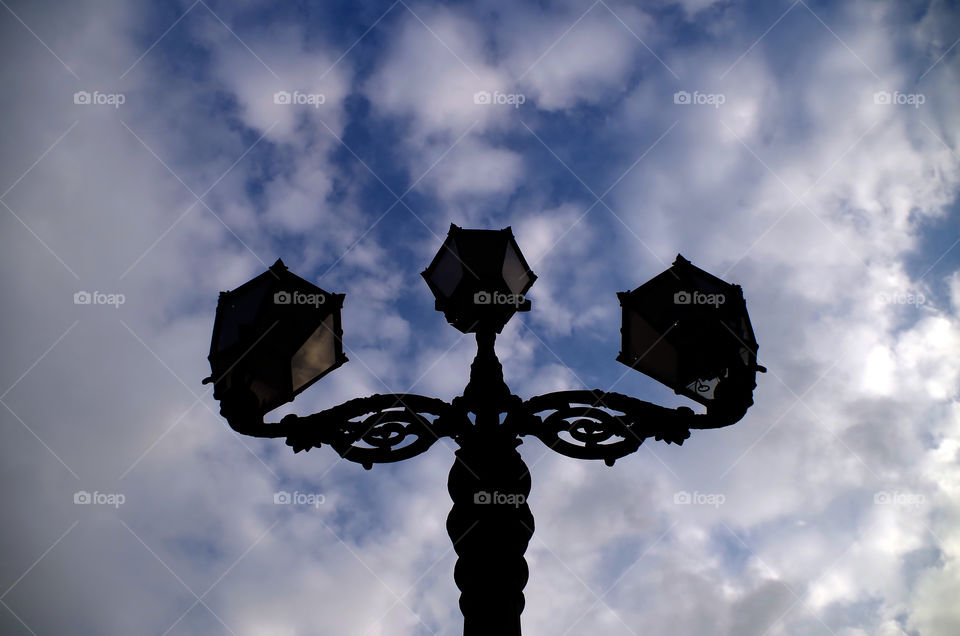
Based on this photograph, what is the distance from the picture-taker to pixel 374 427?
369 centimetres

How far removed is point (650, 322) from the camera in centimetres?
382

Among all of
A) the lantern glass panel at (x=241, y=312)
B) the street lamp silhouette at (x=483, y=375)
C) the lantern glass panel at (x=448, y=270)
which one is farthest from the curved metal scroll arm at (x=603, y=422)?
the lantern glass panel at (x=241, y=312)

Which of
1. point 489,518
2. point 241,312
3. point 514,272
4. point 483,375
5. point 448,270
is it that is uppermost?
point 514,272

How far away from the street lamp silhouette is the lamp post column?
11 millimetres

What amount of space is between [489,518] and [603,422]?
47.0 inches

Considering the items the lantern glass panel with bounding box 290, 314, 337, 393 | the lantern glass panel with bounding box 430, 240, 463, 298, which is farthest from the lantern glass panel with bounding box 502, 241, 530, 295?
the lantern glass panel with bounding box 290, 314, 337, 393

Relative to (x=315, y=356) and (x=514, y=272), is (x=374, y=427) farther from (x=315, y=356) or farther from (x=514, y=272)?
(x=514, y=272)

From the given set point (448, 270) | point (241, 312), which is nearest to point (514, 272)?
point (448, 270)

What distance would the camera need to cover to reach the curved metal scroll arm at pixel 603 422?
3.55 m

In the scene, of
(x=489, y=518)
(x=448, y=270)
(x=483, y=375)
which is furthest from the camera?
(x=448, y=270)

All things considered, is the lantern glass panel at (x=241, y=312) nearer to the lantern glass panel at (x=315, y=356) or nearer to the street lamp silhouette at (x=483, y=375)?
the street lamp silhouette at (x=483, y=375)

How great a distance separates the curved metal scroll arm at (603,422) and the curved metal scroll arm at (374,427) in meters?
0.50

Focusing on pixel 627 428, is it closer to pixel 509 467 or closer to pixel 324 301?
pixel 509 467

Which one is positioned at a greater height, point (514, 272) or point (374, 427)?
point (514, 272)
